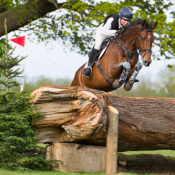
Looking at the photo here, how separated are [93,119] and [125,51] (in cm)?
264

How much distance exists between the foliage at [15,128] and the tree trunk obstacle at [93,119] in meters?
0.20

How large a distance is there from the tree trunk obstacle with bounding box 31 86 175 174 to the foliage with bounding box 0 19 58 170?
20 centimetres

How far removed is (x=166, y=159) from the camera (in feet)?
22.2

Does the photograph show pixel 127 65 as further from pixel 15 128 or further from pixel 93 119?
pixel 15 128

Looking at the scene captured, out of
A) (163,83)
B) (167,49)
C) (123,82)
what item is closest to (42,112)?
(123,82)

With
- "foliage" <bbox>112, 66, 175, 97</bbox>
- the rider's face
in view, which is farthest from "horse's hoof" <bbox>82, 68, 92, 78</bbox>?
"foliage" <bbox>112, 66, 175, 97</bbox>

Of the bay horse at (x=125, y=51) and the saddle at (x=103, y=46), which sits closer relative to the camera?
the bay horse at (x=125, y=51)

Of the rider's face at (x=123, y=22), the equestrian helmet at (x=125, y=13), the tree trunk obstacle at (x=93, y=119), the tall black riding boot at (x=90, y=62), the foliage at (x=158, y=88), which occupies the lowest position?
the foliage at (x=158, y=88)

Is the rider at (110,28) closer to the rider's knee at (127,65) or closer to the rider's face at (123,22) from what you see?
the rider's face at (123,22)

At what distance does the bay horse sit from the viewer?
670cm

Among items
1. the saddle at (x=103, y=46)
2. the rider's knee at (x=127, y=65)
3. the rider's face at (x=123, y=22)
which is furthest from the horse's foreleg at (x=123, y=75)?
the rider's face at (x=123, y=22)

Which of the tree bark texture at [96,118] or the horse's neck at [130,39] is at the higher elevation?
the horse's neck at [130,39]

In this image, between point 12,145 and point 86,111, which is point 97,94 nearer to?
point 86,111

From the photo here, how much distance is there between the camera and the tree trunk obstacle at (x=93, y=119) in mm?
4662
